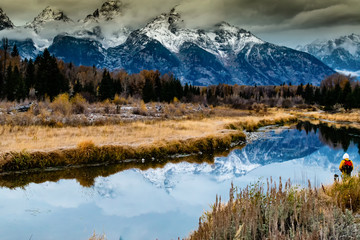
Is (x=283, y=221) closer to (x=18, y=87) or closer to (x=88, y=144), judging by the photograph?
(x=88, y=144)

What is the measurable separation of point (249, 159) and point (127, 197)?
1163 centimetres

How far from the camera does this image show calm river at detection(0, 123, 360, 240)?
9.17 metres

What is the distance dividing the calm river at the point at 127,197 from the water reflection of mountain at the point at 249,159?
0.19 feet

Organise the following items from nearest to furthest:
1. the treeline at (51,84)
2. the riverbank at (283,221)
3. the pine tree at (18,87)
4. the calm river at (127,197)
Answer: the riverbank at (283,221)
the calm river at (127,197)
the treeline at (51,84)
the pine tree at (18,87)

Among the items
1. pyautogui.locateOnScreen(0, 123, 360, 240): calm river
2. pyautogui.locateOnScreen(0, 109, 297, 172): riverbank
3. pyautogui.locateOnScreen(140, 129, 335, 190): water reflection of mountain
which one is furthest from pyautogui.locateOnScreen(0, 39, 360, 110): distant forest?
pyautogui.locateOnScreen(0, 123, 360, 240): calm river

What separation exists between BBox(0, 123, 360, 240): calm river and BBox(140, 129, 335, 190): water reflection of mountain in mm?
58

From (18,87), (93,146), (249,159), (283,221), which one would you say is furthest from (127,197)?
(18,87)

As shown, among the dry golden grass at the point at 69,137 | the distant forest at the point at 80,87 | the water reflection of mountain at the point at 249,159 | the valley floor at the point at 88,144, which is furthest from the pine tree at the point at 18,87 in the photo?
the water reflection of mountain at the point at 249,159

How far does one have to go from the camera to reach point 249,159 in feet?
→ 70.4

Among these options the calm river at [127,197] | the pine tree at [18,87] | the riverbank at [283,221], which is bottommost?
the calm river at [127,197]

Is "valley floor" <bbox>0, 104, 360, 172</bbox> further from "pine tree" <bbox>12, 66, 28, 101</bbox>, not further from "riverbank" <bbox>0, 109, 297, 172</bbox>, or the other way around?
"pine tree" <bbox>12, 66, 28, 101</bbox>

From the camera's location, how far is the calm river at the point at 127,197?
361 inches

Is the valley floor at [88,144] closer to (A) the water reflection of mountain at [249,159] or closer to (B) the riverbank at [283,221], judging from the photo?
(A) the water reflection of mountain at [249,159]

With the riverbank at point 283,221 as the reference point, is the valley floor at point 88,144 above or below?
below
